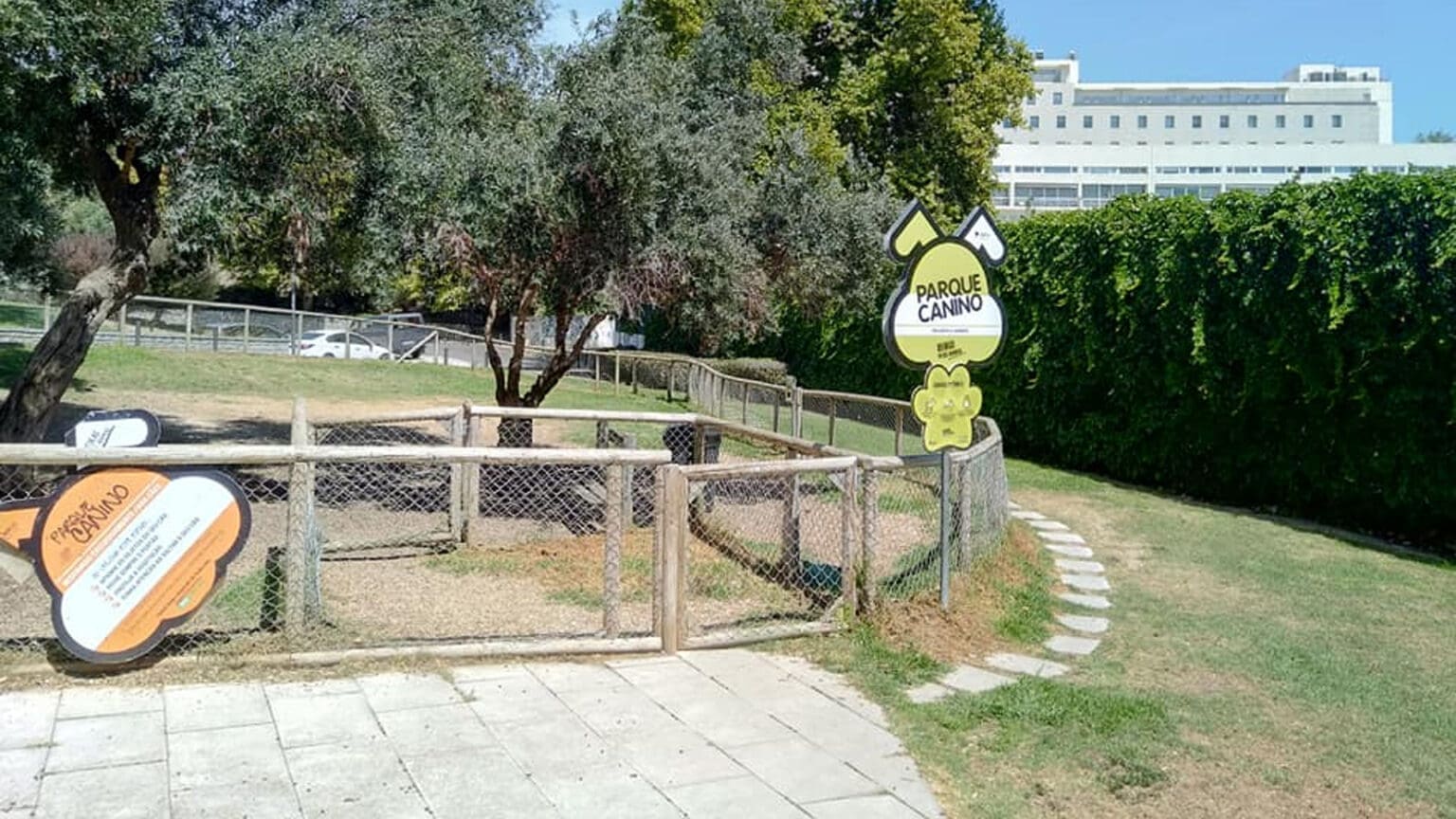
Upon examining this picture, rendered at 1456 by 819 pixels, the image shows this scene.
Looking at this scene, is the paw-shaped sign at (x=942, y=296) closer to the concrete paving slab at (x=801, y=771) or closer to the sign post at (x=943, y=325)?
the sign post at (x=943, y=325)

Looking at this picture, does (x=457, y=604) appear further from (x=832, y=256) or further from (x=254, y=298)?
(x=254, y=298)

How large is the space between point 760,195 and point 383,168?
446cm

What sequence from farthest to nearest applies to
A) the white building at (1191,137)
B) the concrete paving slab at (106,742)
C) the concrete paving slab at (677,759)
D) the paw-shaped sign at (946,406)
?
the white building at (1191,137)
the paw-shaped sign at (946,406)
the concrete paving slab at (677,759)
the concrete paving slab at (106,742)

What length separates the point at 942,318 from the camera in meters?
6.66

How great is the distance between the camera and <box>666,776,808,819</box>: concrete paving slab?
3.89m

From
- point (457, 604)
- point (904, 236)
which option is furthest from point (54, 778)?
point (904, 236)

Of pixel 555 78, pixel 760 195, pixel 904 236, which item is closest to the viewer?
pixel 904 236

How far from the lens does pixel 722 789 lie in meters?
4.09

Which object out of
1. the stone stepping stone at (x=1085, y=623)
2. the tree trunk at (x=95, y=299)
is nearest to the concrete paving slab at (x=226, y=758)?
the stone stepping stone at (x=1085, y=623)

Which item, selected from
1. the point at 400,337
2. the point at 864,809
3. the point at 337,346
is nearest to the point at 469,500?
the point at 864,809

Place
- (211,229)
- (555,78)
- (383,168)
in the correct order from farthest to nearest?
1. (555,78)
2. (383,168)
3. (211,229)

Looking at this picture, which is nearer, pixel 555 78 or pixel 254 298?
pixel 555 78

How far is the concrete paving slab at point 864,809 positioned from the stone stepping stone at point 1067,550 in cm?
587

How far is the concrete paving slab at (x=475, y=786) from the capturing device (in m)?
3.82
